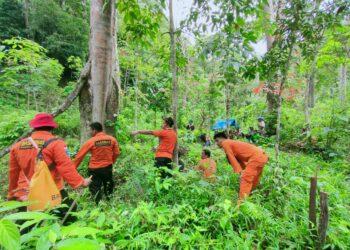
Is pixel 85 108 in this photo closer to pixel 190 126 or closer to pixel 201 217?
pixel 201 217

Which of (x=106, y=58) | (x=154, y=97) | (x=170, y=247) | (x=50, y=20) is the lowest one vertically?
(x=170, y=247)

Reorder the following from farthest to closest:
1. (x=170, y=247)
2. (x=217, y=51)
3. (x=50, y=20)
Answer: (x=50, y=20), (x=217, y=51), (x=170, y=247)

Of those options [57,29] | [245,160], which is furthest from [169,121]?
[57,29]

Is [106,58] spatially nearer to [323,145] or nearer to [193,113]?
[323,145]

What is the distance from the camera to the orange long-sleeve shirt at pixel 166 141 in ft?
17.3

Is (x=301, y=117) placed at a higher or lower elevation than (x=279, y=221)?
higher

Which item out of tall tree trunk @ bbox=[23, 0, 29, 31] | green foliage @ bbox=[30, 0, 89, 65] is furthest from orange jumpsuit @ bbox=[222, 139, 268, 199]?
tall tree trunk @ bbox=[23, 0, 29, 31]

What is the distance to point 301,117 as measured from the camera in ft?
35.1

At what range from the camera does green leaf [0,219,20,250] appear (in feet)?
2.99

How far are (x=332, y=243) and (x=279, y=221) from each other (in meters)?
0.67

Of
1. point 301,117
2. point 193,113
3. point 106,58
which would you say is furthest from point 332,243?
point 193,113

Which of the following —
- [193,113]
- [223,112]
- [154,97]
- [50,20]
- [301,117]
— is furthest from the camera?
[50,20]

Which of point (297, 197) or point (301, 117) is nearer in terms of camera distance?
point (297, 197)

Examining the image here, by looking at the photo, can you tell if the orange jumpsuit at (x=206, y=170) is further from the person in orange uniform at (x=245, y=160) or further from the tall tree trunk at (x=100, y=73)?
the tall tree trunk at (x=100, y=73)
